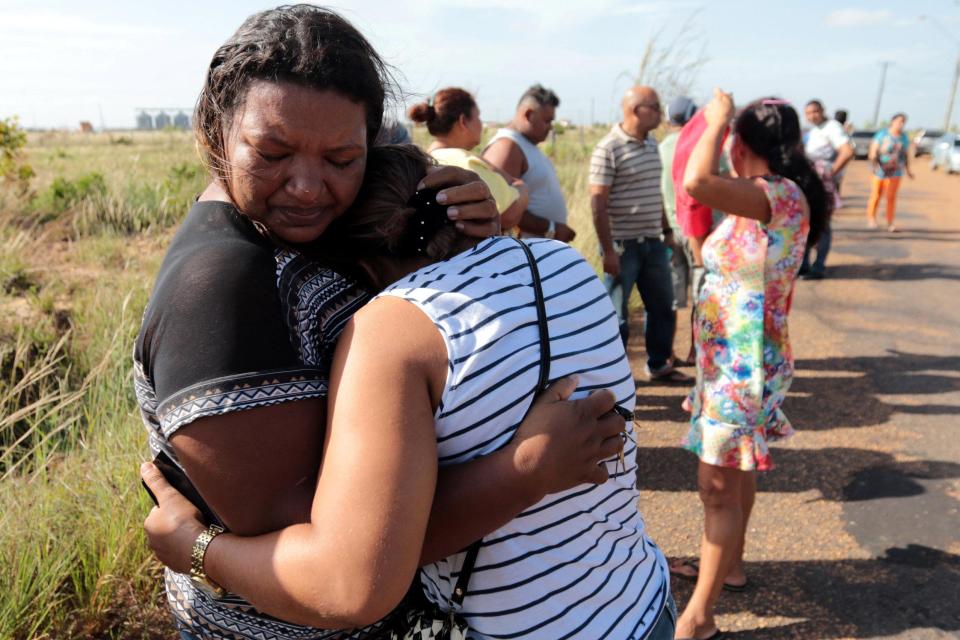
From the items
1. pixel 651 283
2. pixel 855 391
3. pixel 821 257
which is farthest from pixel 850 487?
pixel 821 257

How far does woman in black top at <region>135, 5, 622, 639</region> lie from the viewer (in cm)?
98

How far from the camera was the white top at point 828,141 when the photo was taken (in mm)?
9164

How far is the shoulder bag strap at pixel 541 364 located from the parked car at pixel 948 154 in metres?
28.6

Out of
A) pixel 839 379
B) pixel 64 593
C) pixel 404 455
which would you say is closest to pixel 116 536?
pixel 64 593

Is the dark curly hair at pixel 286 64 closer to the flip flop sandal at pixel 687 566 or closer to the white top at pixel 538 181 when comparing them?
the flip flop sandal at pixel 687 566

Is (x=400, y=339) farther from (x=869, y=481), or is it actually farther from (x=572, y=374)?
(x=869, y=481)

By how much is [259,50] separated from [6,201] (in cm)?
855

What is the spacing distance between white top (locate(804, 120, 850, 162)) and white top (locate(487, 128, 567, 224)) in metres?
5.78

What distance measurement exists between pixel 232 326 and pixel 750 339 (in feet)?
7.14

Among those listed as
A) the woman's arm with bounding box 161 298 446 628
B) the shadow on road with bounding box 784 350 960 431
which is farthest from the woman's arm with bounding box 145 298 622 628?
the shadow on road with bounding box 784 350 960 431

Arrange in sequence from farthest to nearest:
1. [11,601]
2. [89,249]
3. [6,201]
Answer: [6,201] → [89,249] → [11,601]

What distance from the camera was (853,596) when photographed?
9.97 feet

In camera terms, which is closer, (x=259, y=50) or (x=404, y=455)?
(x=404, y=455)

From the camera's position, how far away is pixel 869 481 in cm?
400
